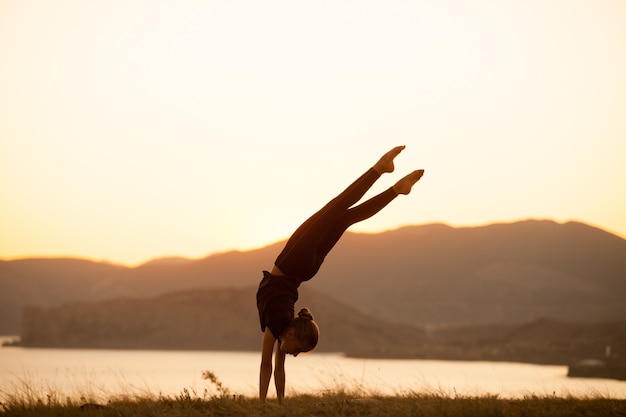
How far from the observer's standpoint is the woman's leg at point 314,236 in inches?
371

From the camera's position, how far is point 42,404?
10.1 m

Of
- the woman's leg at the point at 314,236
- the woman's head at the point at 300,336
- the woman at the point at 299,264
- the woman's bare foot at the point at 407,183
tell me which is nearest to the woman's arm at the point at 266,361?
the woman at the point at 299,264

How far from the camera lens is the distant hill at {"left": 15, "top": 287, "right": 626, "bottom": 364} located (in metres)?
146

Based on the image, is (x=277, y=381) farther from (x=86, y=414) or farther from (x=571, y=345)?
(x=571, y=345)

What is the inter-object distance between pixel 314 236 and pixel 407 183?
1.30 m

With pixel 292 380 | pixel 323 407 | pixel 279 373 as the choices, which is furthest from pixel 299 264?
pixel 292 380

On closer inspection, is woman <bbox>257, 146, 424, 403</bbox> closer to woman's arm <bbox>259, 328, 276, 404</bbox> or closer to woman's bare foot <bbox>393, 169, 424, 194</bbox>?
woman's arm <bbox>259, 328, 276, 404</bbox>

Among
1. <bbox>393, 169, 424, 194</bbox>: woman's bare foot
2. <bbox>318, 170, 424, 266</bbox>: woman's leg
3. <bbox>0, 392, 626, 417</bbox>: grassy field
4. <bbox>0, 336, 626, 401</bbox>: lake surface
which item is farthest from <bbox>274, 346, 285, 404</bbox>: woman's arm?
<bbox>393, 169, 424, 194</bbox>: woman's bare foot

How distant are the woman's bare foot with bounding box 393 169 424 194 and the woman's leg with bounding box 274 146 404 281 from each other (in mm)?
400

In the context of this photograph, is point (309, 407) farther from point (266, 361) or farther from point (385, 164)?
point (385, 164)

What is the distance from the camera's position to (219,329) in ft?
511

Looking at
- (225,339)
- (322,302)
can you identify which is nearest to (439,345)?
(322,302)

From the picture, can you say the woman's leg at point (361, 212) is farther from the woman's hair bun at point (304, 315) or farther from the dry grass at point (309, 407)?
the dry grass at point (309, 407)

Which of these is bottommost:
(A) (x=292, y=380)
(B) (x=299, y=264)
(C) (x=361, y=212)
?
(A) (x=292, y=380)
